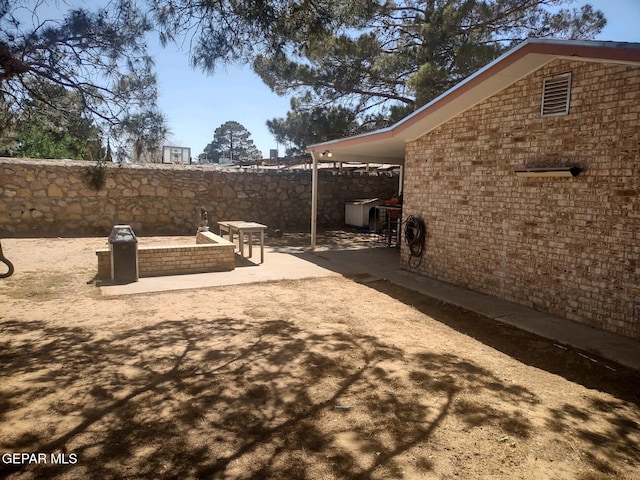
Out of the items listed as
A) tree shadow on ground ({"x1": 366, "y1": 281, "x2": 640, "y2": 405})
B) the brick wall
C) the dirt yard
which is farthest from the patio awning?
the dirt yard

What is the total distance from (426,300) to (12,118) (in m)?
6.06

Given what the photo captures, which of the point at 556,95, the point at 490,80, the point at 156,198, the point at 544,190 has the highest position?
the point at 490,80

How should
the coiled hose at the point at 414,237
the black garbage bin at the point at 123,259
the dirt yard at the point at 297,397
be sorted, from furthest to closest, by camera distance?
1. the coiled hose at the point at 414,237
2. the black garbage bin at the point at 123,259
3. the dirt yard at the point at 297,397

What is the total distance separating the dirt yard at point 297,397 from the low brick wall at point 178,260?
150 centimetres

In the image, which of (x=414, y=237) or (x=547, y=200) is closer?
(x=547, y=200)

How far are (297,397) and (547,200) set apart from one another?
14.0 feet

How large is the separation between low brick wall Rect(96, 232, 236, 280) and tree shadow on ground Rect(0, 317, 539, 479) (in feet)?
8.14

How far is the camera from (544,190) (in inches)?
222

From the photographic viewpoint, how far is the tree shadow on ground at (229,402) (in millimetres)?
2529

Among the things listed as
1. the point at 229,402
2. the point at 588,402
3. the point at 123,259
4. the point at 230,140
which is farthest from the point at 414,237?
the point at 230,140

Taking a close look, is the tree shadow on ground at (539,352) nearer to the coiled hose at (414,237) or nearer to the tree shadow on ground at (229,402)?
the tree shadow on ground at (229,402)

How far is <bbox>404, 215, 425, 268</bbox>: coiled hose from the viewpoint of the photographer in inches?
308

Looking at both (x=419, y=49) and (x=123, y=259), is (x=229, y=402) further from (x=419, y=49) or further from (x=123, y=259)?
(x=419, y=49)

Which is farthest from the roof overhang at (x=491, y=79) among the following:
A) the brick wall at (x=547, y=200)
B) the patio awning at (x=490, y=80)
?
the brick wall at (x=547, y=200)
